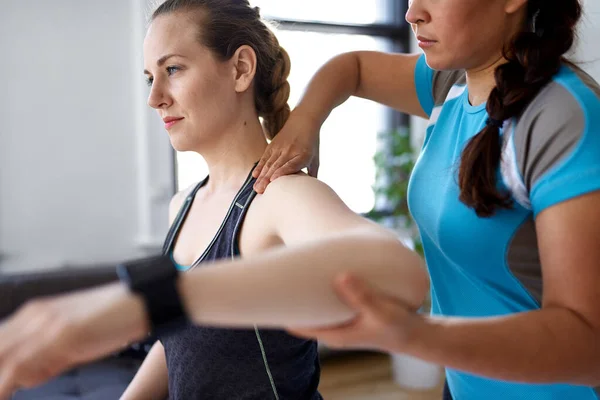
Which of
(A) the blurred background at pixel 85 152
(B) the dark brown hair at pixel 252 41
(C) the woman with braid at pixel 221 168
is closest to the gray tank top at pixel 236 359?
(C) the woman with braid at pixel 221 168

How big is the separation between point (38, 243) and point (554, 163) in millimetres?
3198

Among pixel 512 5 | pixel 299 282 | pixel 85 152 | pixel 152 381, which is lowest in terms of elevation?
pixel 85 152

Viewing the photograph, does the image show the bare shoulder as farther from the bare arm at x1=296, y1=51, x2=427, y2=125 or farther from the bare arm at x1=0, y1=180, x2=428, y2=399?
the bare arm at x1=296, y1=51, x2=427, y2=125

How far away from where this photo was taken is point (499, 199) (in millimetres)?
926

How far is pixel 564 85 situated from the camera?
90 cm

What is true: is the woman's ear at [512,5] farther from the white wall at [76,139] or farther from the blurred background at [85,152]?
the white wall at [76,139]

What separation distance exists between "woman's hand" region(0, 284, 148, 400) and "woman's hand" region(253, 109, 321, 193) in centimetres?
52

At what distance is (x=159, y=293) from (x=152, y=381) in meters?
0.85

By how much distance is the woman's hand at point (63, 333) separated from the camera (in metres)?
0.57

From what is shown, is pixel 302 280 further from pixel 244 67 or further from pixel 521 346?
pixel 244 67

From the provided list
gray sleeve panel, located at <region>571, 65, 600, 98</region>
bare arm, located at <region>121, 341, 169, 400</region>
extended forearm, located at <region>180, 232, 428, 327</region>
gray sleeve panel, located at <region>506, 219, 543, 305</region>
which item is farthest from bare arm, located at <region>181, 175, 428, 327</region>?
bare arm, located at <region>121, 341, 169, 400</region>

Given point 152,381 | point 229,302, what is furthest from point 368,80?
point 229,302

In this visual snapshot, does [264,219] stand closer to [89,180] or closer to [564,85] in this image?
[564,85]

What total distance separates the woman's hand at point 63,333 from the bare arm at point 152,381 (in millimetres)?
797
